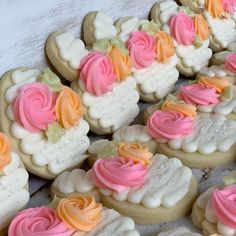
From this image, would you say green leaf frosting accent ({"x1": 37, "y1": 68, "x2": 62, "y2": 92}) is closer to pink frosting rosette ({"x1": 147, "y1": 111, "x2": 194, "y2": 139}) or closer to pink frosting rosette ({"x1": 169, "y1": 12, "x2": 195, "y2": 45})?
pink frosting rosette ({"x1": 147, "y1": 111, "x2": 194, "y2": 139})

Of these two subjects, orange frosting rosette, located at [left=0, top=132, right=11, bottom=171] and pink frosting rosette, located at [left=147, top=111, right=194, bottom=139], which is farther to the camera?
pink frosting rosette, located at [left=147, top=111, right=194, bottom=139]

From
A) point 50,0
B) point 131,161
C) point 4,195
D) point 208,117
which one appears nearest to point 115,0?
point 50,0

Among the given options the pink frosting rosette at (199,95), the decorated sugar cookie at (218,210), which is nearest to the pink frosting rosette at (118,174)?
the decorated sugar cookie at (218,210)

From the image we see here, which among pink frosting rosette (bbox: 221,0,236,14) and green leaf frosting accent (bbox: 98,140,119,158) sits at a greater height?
green leaf frosting accent (bbox: 98,140,119,158)

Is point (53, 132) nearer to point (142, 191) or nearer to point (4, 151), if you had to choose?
point (4, 151)

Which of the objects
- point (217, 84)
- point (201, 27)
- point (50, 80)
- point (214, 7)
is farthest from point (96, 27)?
point (214, 7)

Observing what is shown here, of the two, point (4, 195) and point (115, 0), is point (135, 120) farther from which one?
point (4, 195)

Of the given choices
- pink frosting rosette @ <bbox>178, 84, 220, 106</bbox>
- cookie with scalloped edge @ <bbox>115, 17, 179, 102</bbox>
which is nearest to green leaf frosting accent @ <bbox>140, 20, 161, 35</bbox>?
cookie with scalloped edge @ <bbox>115, 17, 179, 102</bbox>
